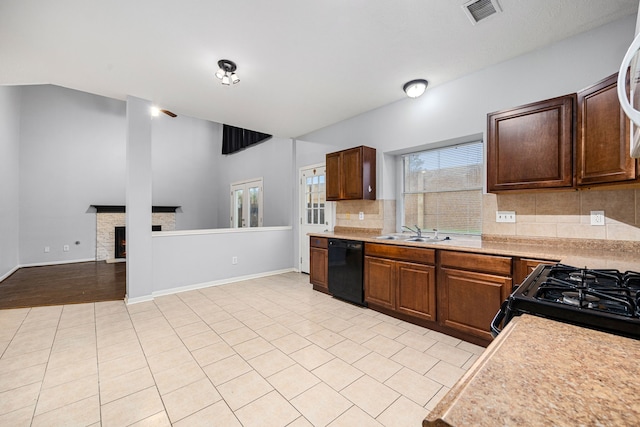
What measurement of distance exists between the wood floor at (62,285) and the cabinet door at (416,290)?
3812mm

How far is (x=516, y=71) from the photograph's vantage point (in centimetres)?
263

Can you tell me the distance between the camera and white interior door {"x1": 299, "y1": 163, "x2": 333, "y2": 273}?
479 centimetres

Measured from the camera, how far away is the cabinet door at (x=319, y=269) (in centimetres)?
395

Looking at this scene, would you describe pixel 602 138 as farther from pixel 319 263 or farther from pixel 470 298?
pixel 319 263

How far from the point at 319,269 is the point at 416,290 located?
5.25 ft

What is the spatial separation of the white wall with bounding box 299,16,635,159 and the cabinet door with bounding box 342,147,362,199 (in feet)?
1.19

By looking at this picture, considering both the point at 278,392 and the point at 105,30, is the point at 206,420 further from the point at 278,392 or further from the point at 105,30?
the point at 105,30

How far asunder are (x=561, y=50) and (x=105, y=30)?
12.9 feet

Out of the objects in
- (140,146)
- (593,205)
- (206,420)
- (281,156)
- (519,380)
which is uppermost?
(281,156)

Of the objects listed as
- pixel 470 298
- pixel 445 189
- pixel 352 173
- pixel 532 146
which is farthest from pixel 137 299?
pixel 532 146

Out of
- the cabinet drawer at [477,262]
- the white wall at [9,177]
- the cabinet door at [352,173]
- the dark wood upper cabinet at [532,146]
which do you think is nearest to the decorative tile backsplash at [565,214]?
the dark wood upper cabinet at [532,146]

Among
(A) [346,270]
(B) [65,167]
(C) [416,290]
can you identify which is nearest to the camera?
(C) [416,290]

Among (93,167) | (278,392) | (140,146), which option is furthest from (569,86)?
(93,167)

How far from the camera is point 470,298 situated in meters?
2.41
